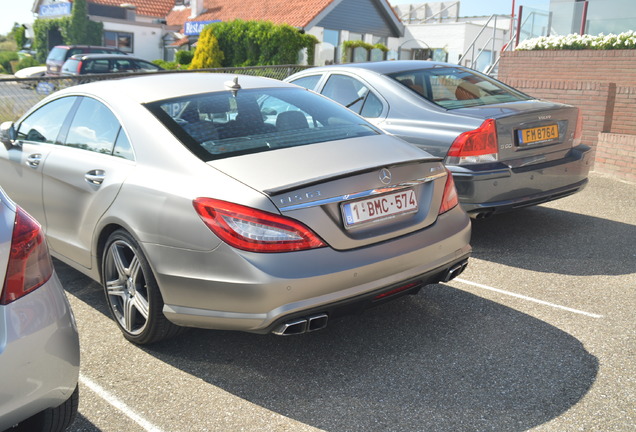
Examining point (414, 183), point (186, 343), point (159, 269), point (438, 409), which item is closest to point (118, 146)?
point (159, 269)

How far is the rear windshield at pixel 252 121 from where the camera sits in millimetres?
3650

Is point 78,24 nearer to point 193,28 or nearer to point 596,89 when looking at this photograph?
point 193,28

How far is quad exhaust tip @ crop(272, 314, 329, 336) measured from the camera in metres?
3.17

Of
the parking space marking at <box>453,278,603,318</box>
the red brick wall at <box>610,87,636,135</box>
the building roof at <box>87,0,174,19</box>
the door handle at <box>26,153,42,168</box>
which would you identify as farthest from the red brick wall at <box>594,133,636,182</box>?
the building roof at <box>87,0,174,19</box>

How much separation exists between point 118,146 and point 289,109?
3.51 feet

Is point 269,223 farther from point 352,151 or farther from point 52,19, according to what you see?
point 52,19

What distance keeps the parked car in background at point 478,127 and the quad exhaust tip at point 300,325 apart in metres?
2.56

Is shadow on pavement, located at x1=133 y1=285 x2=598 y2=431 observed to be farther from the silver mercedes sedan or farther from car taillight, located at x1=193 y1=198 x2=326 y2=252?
car taillight, located at x1=193 y1=198 x2=326 y2=252

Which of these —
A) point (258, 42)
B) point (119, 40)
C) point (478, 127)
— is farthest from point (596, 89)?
point (119, 40)

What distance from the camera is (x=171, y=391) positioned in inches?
132

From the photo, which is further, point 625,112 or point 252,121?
point 625,112

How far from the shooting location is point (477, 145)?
5371mm

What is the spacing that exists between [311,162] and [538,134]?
9.39 feet

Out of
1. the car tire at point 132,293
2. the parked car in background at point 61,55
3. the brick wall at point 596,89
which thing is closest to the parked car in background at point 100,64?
the parked car in background at point 61,55
